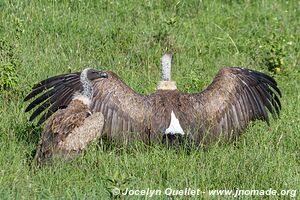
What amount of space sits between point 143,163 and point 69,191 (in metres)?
0.91

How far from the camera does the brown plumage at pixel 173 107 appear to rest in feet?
26.5

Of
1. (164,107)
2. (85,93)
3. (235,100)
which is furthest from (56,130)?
(235,100)

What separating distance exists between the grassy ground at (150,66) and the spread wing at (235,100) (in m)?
0.20

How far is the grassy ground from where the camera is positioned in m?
6.96

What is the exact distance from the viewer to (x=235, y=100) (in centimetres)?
845

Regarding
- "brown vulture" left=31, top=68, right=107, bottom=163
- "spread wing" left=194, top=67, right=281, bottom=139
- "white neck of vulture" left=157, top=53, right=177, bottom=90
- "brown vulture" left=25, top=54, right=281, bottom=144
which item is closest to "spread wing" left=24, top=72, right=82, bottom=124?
"brown vulture" left=25, top=54, right=281, bottom=144

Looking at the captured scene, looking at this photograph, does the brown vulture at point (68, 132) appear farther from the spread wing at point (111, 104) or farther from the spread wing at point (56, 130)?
the spread wing at point (111, 104)

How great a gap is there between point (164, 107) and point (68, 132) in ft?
3.89

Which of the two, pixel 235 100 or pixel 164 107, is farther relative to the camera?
pixel 235 100

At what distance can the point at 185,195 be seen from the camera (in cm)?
667

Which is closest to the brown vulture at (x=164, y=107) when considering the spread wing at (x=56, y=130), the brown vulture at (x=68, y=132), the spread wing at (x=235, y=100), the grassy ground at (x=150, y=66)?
the spread wing at (x=235, y=100)

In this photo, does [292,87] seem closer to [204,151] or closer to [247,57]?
[247,57]

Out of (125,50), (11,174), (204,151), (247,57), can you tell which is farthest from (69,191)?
(247,57)

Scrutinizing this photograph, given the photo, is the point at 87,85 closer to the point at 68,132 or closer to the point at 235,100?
the point at 68,132
